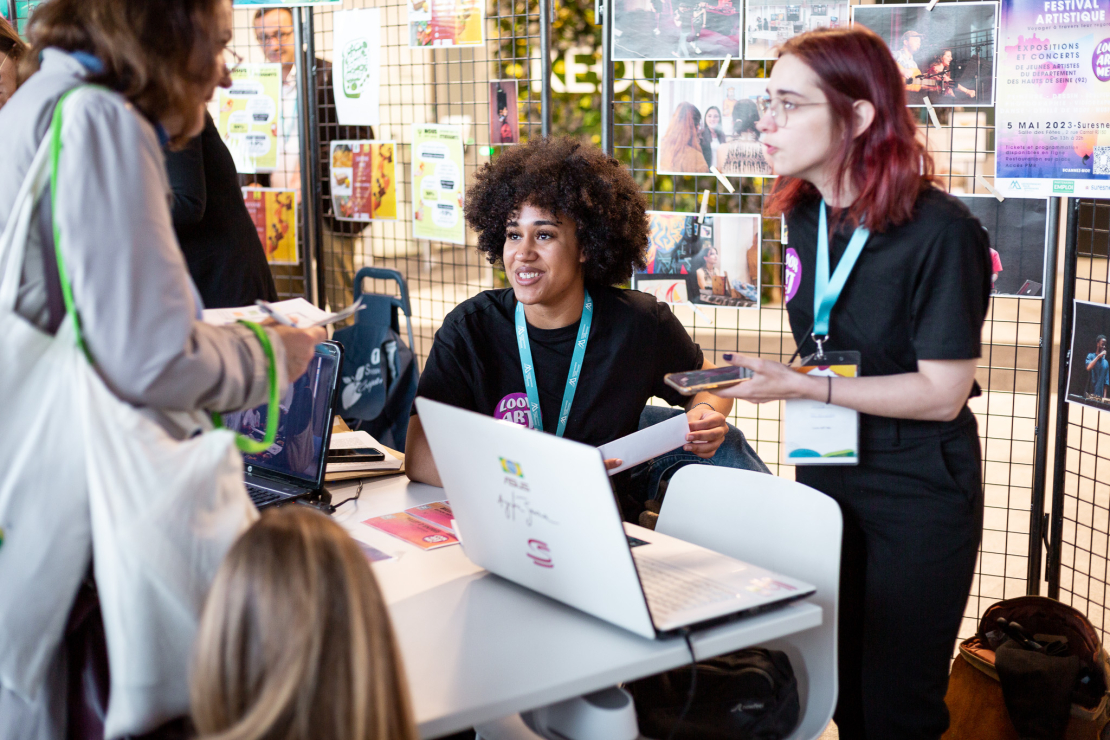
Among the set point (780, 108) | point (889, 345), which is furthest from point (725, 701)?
point (780, 108)

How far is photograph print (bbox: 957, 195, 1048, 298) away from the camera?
2.57 m

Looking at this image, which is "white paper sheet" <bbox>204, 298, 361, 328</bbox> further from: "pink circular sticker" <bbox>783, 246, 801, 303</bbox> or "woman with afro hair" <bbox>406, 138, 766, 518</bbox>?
"pink circular sticker" <bbox>783, 246, 801, 303</bbox>

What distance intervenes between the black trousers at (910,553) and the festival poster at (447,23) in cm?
210

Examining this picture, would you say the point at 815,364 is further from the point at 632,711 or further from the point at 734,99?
the point at 734,99

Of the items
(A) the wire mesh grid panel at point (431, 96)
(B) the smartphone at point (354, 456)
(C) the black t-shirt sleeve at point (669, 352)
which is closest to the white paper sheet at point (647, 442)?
Answer: (C) the black t-shirt sleeve at point (669, 352)

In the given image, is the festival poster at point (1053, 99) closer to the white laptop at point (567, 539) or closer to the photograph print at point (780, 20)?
the photograph print at point (780, 20)

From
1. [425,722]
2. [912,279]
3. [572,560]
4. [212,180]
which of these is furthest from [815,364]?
[212,180]

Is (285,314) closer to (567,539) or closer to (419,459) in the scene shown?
(567,539)

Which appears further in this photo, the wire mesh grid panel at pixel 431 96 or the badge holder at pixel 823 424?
the wire mesh grid panel at pixel 431 96

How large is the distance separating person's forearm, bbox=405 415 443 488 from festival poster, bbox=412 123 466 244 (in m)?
1.45

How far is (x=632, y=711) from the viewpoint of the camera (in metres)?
1.36

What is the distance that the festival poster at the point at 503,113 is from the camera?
3.36 meters

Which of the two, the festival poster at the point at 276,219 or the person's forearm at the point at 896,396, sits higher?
the festival poster at the point at 276,219

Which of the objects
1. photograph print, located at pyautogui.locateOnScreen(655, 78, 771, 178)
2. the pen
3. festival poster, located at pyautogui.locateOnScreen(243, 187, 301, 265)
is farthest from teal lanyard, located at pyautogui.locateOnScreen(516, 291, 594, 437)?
festival poster, located at pyautogui.locateOnScreen(243, 187, 301, 265)
